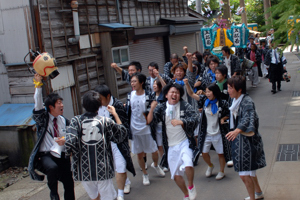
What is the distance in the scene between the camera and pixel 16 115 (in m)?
8.34

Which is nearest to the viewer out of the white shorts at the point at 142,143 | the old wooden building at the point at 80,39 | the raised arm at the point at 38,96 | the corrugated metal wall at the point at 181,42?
the raised arm at the point at 38,96

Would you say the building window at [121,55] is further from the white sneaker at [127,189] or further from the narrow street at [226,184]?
the white sneaker at [127,189]

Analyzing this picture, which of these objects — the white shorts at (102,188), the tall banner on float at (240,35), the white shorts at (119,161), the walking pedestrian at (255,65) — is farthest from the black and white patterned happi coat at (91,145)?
the walking pedestrian at (255,65)

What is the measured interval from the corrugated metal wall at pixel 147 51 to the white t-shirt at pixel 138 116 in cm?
735

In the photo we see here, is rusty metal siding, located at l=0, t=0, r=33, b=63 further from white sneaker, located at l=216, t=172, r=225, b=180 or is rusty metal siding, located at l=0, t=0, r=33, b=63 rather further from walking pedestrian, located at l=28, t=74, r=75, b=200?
white sneaker, located at l=216, t=172, r=225, b=180

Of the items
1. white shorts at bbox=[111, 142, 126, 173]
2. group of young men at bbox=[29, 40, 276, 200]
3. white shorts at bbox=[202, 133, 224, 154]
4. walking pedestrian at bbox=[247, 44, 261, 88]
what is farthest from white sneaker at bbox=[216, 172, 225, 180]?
walking pedestrian at bbox=[247, 44, 261, 88]

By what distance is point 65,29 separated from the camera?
31.9 feet

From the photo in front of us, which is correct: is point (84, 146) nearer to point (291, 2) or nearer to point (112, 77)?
point (291, 2)

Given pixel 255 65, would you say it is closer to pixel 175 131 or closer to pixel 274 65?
pixel 274 65

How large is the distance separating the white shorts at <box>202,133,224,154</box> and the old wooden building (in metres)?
4.41

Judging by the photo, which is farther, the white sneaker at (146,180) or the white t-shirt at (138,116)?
the white sneaker at (146,180)

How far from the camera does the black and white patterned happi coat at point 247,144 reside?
479 centimetres

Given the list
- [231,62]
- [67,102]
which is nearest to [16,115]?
[67,102]

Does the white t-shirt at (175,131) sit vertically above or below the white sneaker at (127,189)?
above
